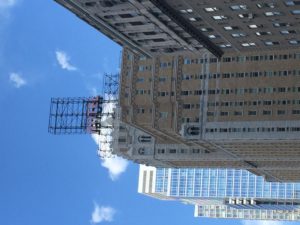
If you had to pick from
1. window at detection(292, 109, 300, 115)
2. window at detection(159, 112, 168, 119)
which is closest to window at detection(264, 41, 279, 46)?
window at detection(292, 109, 300, 115)

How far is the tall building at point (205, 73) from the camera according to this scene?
135m

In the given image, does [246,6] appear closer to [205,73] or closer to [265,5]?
[265,5]

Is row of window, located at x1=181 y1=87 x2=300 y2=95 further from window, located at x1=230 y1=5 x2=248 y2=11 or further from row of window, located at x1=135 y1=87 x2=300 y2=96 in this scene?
window, located at x1=230 y1=5 x2=248 y2=11

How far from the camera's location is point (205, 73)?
188000 mm

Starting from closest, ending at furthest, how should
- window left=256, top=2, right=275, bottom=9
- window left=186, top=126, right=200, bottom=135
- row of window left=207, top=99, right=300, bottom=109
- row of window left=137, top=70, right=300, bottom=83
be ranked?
window left=256, top=2, right=275, bottom=9 < row of window left=207, top=99, right=300, bottom=109 < row of window left=137, top=70, right=300, bottom=83 < window left=186, top=126, right=200, bottom=135

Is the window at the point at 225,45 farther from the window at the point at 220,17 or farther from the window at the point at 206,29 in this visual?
the window at the point at 220,17

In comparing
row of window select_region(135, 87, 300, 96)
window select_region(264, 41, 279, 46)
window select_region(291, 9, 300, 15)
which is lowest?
row of window select_region(135, 87, 300, 96)

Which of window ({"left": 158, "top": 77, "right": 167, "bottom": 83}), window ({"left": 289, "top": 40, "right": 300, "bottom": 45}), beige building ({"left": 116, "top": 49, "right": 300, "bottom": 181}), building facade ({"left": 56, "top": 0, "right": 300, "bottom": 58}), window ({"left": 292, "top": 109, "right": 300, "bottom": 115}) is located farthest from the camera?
window ({"left": 158, "top": 77, "right": 167, "bottom": 83})

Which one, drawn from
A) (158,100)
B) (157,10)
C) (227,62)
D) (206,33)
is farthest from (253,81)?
(157,10)

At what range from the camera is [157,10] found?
436ft

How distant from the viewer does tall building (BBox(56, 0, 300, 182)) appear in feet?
443

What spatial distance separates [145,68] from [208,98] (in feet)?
66.4

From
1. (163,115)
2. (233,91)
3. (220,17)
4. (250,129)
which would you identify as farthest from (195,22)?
(163,115)

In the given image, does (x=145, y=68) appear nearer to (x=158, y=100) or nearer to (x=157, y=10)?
(x=158, y=100)
